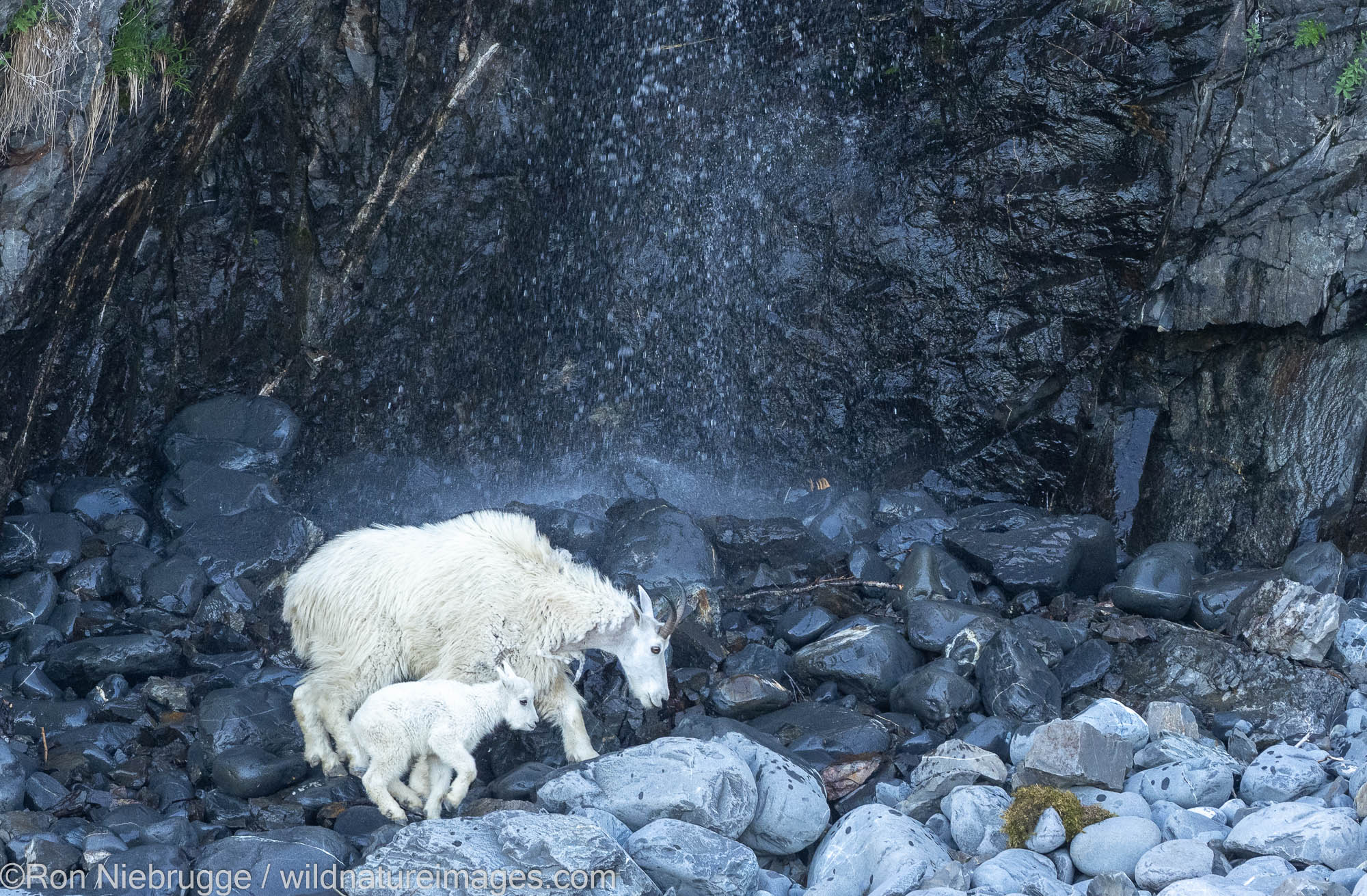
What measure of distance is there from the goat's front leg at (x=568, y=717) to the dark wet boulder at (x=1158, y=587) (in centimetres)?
452

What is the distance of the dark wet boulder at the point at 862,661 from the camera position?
8.25m

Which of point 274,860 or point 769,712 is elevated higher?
point 769,712

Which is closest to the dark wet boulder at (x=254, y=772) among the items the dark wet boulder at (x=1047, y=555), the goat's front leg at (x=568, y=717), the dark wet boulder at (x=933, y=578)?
the goat's front leg at (x=568, y=717)

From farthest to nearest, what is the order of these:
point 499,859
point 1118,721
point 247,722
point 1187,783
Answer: point 247,722
point 1118,721
point 1187,783
point 499,859

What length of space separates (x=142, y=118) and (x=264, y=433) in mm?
3584

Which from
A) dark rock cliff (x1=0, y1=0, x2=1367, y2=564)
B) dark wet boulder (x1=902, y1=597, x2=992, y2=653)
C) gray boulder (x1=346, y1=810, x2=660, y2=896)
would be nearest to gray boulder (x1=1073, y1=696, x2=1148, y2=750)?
dark wet boulder (x1=902, y1=597, x2=992, y2=653)

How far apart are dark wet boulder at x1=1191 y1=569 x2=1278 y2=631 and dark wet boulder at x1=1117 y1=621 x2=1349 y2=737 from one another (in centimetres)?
45

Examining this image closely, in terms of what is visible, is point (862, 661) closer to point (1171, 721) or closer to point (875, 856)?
point (1171, 721)

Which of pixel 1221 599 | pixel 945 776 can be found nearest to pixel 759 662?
pixel 945 776

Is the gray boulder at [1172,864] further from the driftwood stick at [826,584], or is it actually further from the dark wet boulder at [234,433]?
the dark wet boulder at [234,433]

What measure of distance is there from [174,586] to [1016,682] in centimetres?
642

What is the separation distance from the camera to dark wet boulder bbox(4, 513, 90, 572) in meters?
9.24

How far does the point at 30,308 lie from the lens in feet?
28.1

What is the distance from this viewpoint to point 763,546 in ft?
33.6
